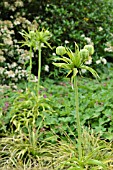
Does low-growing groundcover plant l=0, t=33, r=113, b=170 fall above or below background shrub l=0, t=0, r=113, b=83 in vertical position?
below

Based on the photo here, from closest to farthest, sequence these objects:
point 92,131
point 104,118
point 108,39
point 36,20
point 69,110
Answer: point 92,131 → point 104,118 → point 69,110 → point 36,20 → point 108,39

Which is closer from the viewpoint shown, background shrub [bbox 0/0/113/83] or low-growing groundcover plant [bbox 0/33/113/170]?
low-growing groundcover plant [bbox 0/33/113/170]

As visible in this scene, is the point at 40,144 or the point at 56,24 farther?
the point at 56,24

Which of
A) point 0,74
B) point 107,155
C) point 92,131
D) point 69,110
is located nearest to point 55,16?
point 0,74

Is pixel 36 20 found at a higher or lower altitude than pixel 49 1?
lower

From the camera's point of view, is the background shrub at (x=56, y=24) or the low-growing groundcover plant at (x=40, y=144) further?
the background shrub at (x=56, y=24)

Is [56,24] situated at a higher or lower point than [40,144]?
higher

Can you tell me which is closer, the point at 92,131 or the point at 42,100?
the point at 92,131

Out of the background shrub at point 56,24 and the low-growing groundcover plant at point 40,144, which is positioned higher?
the background shrub at point 56,24

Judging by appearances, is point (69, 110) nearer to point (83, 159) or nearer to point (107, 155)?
point (107, 155)

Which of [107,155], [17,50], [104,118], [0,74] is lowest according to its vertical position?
[107,155]

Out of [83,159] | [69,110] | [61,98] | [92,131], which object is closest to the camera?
[83,159]
